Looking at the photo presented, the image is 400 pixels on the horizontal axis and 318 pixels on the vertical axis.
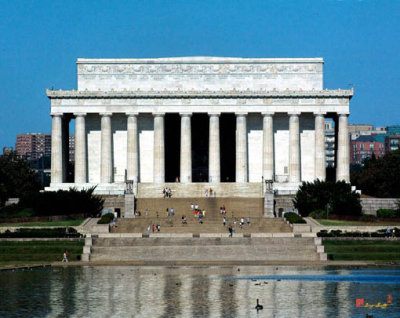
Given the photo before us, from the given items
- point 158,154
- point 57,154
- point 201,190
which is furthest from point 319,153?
point 57,154

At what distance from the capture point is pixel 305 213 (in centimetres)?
11162

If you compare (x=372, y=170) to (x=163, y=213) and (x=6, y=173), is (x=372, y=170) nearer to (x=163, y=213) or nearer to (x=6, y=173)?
(x=163, y=213)

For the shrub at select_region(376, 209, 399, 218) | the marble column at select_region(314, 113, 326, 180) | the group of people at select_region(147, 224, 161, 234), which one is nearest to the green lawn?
the shrub at select_region(376, 209, 399, 218)

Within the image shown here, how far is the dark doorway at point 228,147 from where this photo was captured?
465ft

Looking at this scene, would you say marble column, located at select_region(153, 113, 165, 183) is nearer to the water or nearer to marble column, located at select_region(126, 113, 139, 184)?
marble column, located at select_region(126, 113, 139, 184)

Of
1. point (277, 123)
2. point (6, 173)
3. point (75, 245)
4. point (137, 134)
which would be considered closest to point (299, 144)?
point (277, 123)

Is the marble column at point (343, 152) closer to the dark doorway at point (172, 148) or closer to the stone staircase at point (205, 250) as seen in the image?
the dark doorway at point (172, 148)

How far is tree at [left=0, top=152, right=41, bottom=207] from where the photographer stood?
415 ft

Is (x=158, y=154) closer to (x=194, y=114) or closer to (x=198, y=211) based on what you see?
→ (x=194, y=114)

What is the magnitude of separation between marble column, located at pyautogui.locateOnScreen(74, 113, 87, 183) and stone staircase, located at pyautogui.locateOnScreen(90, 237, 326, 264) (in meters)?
44.5

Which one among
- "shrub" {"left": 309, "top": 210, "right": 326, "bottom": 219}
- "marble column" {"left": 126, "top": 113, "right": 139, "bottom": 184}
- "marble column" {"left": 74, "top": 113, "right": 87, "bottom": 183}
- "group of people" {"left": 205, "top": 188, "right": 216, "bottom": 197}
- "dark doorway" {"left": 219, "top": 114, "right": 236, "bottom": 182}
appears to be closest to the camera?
"shrub" {"left": 309, "top": 210, "right": 326, "bottom": 219}

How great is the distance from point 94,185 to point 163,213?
59.9ft

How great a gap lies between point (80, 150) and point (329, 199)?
39.1 meters

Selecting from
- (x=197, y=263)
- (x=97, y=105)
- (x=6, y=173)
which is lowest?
(x=197, y=263)
